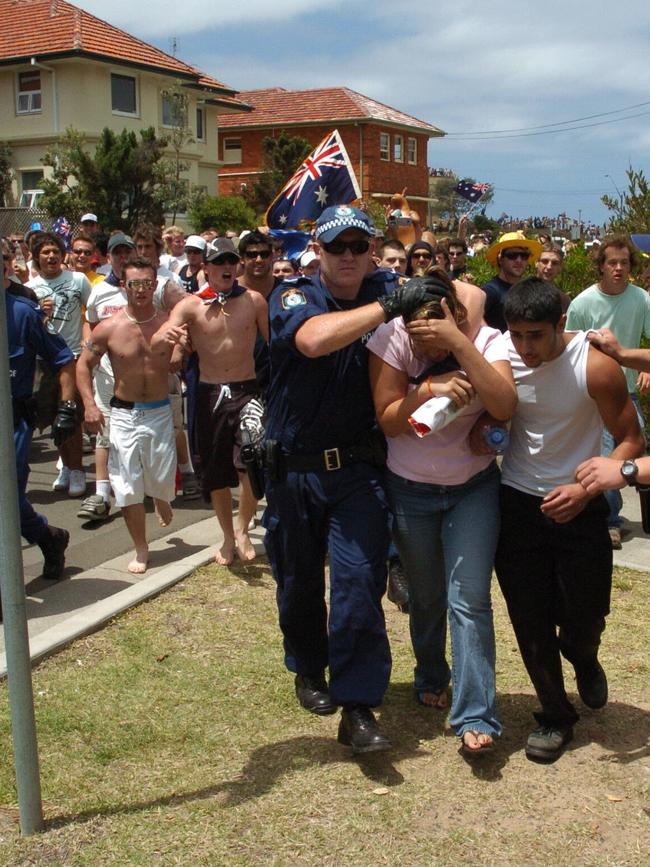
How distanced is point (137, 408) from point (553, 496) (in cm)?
372

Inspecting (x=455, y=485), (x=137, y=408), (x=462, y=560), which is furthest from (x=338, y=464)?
(x=137, y=408)

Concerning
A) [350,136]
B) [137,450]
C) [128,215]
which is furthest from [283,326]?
[350,136]

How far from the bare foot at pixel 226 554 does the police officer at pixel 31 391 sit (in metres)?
0.97

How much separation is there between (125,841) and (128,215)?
31.9m

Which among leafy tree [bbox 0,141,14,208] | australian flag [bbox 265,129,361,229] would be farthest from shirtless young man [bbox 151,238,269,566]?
leafy tree [bbox 0,141,14,208]

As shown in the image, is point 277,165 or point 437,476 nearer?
point 437,476

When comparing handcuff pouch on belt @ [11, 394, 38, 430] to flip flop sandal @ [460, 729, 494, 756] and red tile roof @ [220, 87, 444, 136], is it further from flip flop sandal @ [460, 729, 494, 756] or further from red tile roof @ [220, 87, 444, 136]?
red tile roof @ [220, 87, 444, 136]

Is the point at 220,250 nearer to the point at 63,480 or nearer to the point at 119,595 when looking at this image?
the point at 119,595

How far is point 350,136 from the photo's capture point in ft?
178

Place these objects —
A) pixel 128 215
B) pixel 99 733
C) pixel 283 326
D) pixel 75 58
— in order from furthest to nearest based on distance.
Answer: pixel 75 58, pixel 128 215, pixel 99 733, pixel 283 326

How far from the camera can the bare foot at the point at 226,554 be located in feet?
21.1

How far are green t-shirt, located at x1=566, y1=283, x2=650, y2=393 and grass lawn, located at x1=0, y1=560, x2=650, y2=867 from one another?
2705 mm

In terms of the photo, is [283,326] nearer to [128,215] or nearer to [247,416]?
[247,416]

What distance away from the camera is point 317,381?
→ 3.85m
